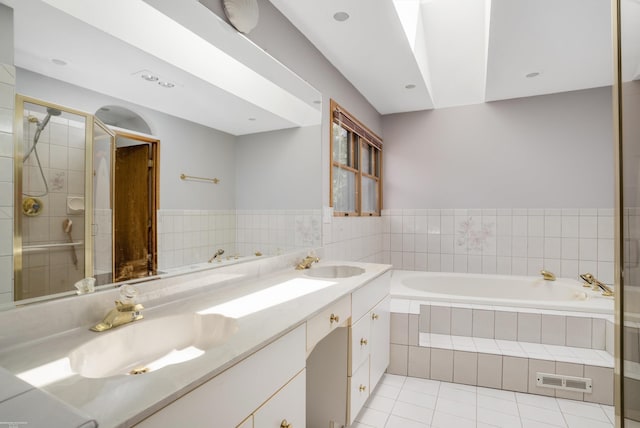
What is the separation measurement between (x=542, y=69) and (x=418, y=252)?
2.15 metres

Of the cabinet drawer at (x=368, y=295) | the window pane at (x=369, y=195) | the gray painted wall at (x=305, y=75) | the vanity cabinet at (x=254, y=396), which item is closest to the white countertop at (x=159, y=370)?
the vanity cabinet at (x=254, y=396)

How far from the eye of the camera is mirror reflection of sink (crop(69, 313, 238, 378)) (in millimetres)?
844

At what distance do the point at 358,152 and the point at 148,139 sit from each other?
2354 mm

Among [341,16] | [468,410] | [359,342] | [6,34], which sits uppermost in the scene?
A: [341,16]

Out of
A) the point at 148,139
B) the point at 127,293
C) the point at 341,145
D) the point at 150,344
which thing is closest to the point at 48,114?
the point at 148,139

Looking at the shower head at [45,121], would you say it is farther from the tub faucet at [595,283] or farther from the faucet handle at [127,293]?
the tub faucet at [595,283]

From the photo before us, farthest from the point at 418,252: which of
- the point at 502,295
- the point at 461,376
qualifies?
the point at 461,376

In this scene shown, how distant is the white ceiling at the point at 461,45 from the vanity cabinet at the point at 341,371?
1643 mm

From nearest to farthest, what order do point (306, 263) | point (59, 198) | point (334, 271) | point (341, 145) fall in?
point (59, 198) < point (306, 263) < point (334, 271) < point (341, 145)

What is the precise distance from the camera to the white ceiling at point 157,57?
89 centimetres

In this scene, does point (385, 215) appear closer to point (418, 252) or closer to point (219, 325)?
point (418, 252)

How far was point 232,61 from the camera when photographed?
1.59 metres

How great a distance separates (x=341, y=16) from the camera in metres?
1.94

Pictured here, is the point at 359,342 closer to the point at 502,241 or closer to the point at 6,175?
the point at 6,175
